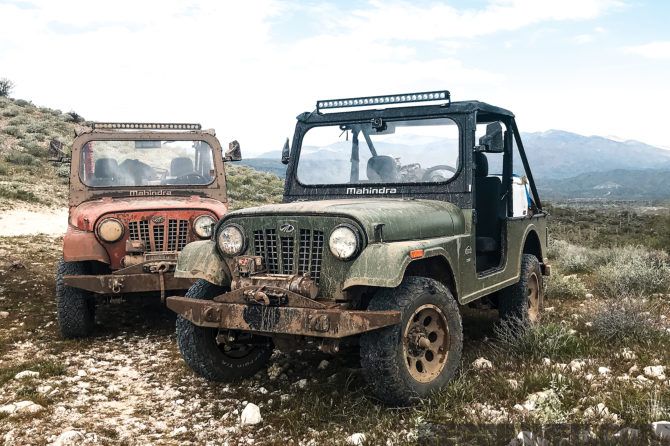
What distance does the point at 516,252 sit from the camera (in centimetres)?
598

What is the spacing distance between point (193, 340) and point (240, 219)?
3.17ft

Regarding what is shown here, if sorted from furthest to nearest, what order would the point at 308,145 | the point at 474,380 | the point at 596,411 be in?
1. the point at 308,145
2. the point at 474,380
3. the point at 596,411

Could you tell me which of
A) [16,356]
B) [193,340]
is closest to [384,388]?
[193,340]

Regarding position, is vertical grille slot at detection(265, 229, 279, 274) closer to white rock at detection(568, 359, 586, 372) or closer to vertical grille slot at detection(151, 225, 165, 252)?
white rock at detection(568, 359, 586, 372)

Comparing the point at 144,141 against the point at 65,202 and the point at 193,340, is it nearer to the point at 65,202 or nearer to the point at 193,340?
the point at 193,340

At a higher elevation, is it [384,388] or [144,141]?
[144,141]

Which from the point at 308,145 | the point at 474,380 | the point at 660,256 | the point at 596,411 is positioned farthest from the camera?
the point at 660,256

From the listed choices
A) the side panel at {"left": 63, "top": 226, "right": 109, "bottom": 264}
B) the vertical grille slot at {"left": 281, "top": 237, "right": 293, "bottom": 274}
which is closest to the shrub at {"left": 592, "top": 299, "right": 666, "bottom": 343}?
the vertical grille slot at {"left": 281, "top": 237, "right": 293, "bottom": 274}

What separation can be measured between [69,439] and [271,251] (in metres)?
1.73

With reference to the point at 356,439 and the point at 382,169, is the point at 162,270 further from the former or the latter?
the point at 356,439

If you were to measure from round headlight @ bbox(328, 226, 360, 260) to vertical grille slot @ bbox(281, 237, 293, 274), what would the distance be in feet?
1.15

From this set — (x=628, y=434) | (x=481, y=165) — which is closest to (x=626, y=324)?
(x=481, y=165)

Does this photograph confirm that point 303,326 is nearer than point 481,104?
Yes

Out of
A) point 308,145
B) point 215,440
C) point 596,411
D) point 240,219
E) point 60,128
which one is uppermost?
point 60,128
